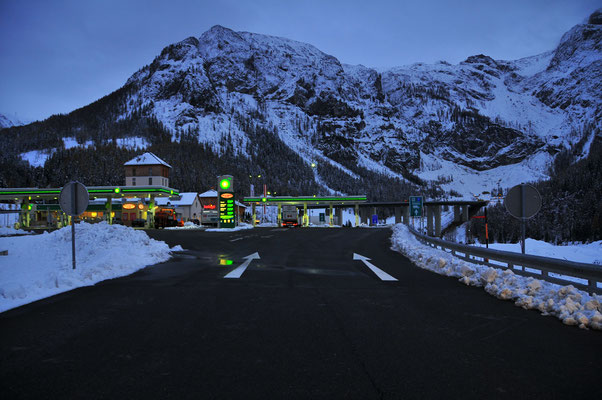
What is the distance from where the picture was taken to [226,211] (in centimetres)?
3938

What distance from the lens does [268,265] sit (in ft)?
38.8

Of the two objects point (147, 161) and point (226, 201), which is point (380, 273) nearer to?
point (226, 201)

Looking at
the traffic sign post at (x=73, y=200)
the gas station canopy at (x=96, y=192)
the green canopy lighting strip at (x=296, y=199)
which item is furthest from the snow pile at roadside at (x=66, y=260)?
the green canopy lighting strip at (x=296, y=199)

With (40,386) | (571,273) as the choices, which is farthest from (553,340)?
(40,386)

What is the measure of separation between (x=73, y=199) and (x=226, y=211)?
96.9 feet

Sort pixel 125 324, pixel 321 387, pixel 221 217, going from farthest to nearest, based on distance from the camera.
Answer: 1. pixel 221 217
2. pixel 125 324
3. pixel 321 387

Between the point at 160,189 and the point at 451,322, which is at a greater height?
the point at 160,189

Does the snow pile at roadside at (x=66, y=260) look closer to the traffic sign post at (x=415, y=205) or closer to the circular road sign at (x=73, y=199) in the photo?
the circular road sign at (x=73, y=199)

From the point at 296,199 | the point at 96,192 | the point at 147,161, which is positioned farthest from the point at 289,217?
the point at 147,161

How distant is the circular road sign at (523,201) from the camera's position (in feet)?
32.1

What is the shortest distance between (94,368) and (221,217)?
36.3 metres

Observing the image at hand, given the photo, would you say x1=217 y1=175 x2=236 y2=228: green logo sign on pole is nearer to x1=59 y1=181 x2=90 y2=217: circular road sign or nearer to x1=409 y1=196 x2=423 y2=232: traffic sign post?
x1=409 y1=196 x2=423 y2=232: traffic sign post

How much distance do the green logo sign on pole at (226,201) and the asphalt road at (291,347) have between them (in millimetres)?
31324

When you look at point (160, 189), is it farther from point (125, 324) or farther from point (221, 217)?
point (125, 324)
